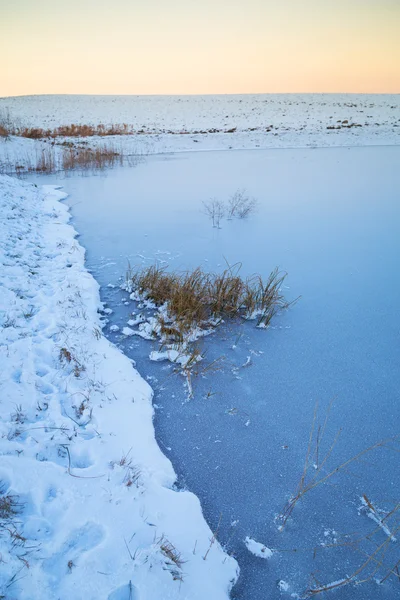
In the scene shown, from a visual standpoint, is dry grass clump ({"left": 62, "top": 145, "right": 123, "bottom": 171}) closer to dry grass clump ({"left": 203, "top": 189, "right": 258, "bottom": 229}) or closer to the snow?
dry grass clump ({"left": 203, "top": 189, "right": 258, "bottom": 229})

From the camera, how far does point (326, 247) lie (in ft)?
18.5

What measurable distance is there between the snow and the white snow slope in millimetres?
129

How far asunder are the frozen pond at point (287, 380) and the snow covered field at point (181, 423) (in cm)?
1

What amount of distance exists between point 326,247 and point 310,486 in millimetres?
4348

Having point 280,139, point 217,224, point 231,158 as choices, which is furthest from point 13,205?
point 280,139

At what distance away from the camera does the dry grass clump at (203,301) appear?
Result: 360cm

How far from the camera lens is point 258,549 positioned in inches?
71.1

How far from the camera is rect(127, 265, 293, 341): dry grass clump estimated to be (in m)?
3.60

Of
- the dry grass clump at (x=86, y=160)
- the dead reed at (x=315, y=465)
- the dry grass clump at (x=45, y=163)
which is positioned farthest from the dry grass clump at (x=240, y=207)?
the dry grass clump at (x=45, y=163)

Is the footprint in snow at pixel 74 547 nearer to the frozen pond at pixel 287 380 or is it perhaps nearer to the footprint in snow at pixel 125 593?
the footprint in snow at pixel 125 593

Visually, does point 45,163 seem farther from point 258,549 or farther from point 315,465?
point 258,549

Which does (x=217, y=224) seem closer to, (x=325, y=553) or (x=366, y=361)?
(x=366, y=361)

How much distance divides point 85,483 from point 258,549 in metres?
1.02

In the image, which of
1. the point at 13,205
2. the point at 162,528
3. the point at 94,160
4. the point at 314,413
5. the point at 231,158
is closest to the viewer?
the point at 162,528
